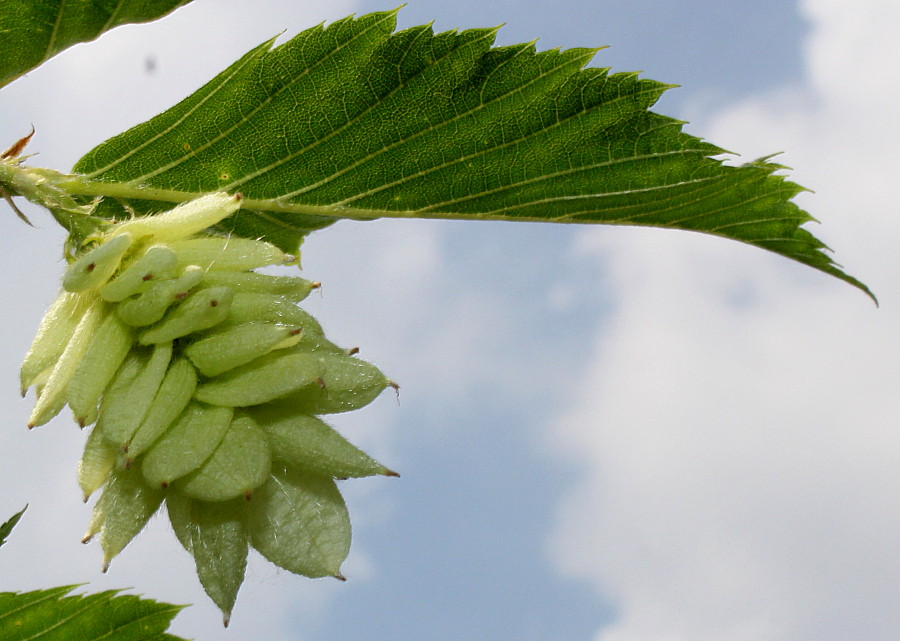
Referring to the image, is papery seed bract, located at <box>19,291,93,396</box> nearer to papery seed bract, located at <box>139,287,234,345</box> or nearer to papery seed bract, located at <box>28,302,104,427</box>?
papery seed bract, located at <box>28,302,104,427</box>

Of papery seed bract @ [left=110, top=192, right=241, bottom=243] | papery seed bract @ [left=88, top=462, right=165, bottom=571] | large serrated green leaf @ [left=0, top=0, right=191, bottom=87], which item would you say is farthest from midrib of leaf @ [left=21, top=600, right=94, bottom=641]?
large serrated green leaf @ [left=0, top=0, right=191, bottom=87]

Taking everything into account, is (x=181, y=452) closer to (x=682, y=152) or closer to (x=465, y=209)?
(x=465, y=209)

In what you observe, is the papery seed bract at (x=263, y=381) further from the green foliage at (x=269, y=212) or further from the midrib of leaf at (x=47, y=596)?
the midrib of leaf at (x=47, y=596)

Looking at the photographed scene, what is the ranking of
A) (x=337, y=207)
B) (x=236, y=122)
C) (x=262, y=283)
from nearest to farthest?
1. (x=262, y=283)
2. (x=236, y=122)
3. (x=337, y=207)

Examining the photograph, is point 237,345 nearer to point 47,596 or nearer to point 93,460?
point 93,460

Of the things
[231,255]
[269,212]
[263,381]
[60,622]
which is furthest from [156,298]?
[60,622]

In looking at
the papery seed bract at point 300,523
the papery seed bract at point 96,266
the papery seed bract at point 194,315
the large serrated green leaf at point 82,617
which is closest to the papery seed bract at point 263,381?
the papery seed bract at point 194,315
